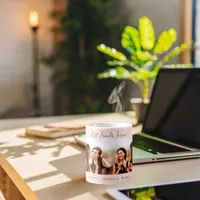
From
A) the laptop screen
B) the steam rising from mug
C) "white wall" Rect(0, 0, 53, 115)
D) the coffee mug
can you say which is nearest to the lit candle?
"white wall" Rect(0, 0, 53, 115)

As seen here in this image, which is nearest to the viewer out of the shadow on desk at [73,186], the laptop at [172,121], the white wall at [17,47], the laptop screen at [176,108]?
the shadow on desk at [73,186]

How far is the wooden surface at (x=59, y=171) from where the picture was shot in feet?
3.14

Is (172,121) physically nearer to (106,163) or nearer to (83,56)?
(106,163)

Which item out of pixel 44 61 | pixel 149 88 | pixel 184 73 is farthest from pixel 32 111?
pixel 184 73

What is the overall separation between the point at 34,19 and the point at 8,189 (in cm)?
125

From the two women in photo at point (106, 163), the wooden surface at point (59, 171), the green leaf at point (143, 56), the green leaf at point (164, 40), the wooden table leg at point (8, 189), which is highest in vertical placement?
the green leaf at point (164, 40)

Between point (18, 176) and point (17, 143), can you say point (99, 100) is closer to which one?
point (17, 143)

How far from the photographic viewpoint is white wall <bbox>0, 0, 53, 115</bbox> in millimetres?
2369

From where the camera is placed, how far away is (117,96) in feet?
8.26

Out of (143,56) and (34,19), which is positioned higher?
(34,19)

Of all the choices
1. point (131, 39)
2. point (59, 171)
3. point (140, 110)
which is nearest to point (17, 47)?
point (131, 39)

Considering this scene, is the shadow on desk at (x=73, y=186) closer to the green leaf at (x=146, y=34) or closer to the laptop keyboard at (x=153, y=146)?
the laptop keyboard at (x=153, y=146)

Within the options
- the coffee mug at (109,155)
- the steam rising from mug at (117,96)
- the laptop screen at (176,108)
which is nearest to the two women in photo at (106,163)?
the coffee mug at (109,155)

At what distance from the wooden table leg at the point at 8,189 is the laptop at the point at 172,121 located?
0.25 m
